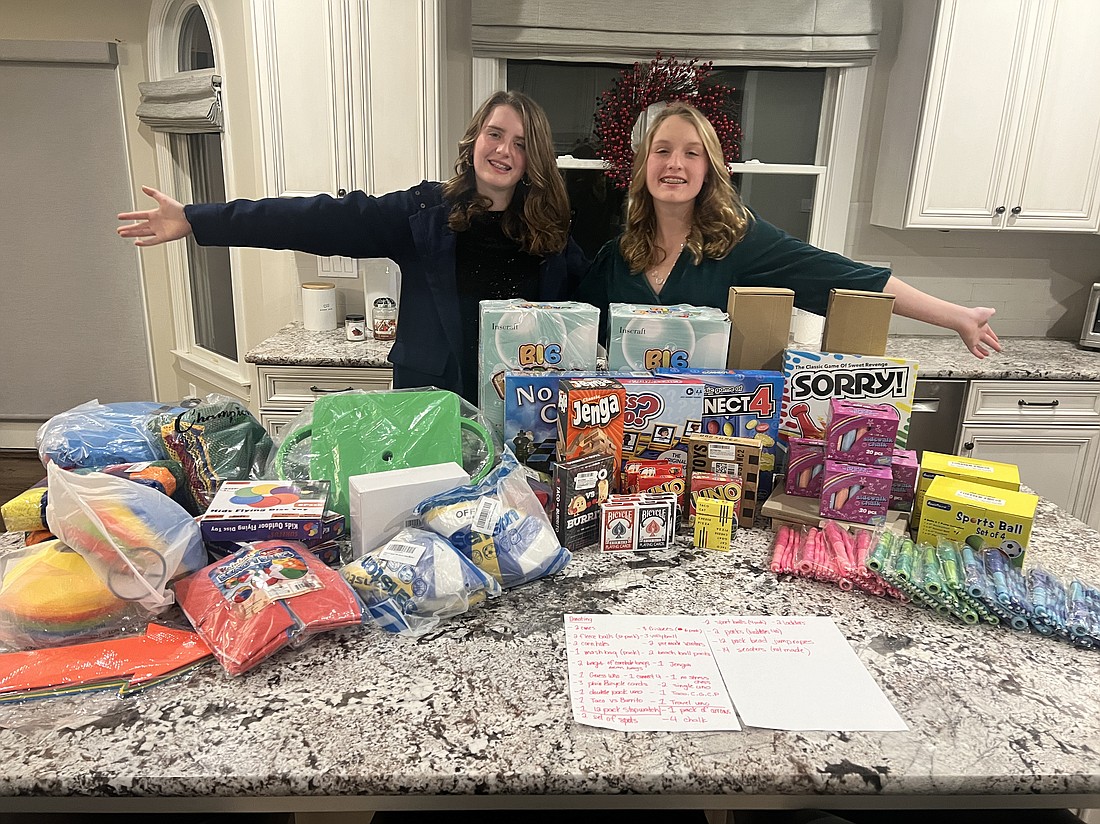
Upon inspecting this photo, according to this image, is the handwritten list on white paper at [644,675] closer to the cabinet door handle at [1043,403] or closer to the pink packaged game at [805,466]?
the pink packaged game at [805,466]

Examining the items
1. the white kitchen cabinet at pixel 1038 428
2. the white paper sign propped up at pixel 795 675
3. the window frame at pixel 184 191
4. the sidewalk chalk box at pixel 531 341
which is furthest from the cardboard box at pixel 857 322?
the window frame at pixel 184 191

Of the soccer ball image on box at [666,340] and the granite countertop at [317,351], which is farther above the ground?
the soccer ball image on box at [666,340]

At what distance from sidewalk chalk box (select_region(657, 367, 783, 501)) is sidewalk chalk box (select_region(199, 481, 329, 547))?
2.44 ft

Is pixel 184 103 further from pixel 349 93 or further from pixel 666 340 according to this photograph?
pixel 666 340

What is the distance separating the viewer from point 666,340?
5.25ft

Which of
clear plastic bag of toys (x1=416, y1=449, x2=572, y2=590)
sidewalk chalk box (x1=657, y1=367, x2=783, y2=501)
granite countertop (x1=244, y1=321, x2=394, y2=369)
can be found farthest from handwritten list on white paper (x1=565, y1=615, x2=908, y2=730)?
granite countertop (x1=244, y1=321, x2=394, y2=369)

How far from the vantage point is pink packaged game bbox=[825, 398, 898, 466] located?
1.42 meters

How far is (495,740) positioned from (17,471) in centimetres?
432

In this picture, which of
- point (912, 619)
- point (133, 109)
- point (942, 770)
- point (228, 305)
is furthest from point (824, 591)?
point (133, 109)

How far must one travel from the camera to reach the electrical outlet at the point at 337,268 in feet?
10.7

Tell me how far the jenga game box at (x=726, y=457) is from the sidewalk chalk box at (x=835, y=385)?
5.0 inches

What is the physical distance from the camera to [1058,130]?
10.0 feet

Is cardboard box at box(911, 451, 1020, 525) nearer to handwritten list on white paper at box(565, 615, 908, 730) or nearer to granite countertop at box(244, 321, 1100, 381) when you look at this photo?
handwritten list on white paper at box(565, 615, 908, 730)

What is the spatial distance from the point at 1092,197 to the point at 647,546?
296 centimetres
